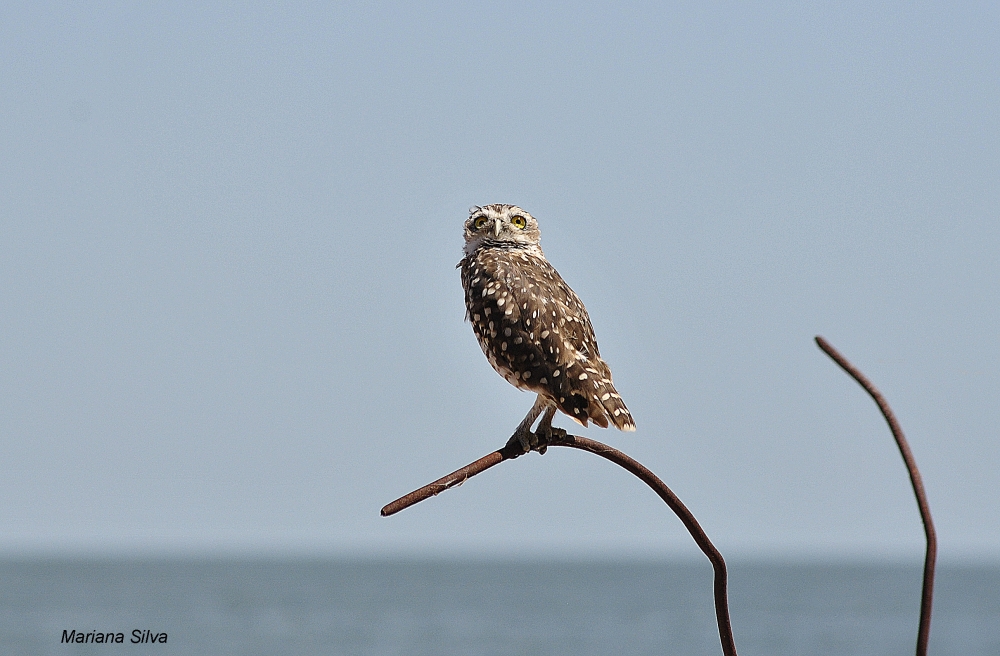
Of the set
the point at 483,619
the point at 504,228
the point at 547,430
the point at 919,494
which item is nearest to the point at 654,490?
the point at 919,494

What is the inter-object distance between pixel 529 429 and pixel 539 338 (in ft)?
1.55

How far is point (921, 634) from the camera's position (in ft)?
11.6

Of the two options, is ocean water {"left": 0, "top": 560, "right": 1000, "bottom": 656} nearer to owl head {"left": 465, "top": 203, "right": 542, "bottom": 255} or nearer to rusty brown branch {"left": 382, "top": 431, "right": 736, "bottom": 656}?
owl head {"left": 465, "top": 203, "right": 542, "bottom": 255}

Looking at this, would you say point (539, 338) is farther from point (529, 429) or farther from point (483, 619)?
point (483, 619)

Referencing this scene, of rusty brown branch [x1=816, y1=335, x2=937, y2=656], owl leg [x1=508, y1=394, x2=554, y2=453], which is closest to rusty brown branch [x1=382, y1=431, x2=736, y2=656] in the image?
rusty brown branch [x1=816, y1=335, x2=937, y2=656]

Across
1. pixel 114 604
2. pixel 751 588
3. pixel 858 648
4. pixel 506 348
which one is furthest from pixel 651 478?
pixel 751 588

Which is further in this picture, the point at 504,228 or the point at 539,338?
the point at 504,228

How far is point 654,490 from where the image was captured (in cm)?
512

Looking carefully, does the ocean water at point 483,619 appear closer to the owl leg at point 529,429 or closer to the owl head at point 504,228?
the owl head at point 504,228

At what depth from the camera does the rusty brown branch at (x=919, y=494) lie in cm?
343

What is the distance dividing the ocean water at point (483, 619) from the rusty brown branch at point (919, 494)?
61044 millimetres

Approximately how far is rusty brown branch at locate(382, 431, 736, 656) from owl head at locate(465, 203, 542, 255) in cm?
313

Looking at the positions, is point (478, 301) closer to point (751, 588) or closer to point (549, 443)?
point (549, 443)

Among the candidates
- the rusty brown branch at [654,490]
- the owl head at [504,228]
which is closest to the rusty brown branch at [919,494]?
the rusty brown branch at [654,490]
